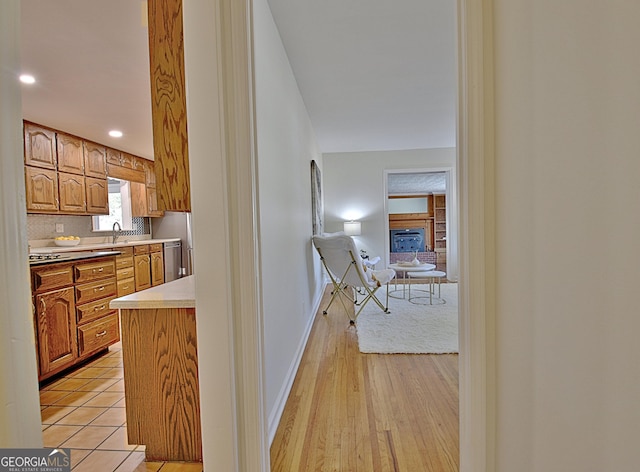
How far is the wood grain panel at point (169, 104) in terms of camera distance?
1.22 metres

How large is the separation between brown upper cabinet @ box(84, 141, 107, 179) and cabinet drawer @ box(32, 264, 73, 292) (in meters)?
1.95

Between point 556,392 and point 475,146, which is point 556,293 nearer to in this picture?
point 556,392

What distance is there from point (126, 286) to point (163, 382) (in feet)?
10.2

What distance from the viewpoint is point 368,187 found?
6.11m

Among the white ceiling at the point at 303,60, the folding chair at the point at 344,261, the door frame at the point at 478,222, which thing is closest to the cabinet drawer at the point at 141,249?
the white ceiling at the point at 303,60

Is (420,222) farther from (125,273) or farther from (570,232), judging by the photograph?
(570,232)

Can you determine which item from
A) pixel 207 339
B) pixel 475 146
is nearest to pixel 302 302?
pixel 207 339

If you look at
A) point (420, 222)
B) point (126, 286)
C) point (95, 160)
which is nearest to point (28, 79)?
point (95, 160)

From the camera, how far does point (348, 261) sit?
346cm

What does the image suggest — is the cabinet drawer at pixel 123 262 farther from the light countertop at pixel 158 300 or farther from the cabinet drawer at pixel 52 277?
the light countertop at pixel 158 300

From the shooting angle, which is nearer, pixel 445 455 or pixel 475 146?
pixel 475 146

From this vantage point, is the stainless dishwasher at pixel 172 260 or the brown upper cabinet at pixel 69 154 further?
the stainless dishwasher at pixel 172 260

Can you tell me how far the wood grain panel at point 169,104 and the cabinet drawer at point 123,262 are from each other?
10.3ft

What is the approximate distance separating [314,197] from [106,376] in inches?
110
